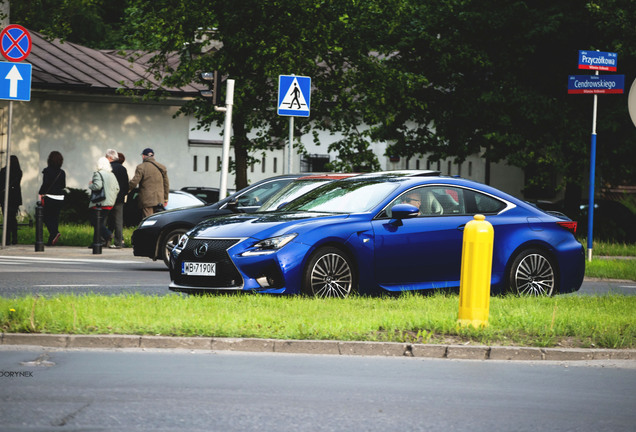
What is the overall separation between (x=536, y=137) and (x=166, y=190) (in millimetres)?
13251

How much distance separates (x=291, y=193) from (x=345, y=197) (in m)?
2.03

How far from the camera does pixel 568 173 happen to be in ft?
98.6

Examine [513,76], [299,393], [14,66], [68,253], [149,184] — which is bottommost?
[299,393]

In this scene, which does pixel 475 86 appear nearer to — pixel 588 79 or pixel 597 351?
pixel 588 79

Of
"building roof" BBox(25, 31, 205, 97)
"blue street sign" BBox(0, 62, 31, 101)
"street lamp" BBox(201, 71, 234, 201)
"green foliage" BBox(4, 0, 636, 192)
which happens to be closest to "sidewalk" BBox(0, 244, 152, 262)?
"street lamp" BBox(201, 71, 234, 201)

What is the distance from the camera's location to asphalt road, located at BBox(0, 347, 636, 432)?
19.8 feet

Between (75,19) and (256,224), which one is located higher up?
(75,19)

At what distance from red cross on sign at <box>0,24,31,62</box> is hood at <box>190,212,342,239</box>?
29.1ft

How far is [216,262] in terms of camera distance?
10867 millimetres

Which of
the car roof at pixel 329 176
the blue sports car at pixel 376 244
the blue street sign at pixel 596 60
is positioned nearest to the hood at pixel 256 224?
the blue sports car at pixel 376 244

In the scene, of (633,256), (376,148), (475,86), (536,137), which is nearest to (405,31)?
(475,86)

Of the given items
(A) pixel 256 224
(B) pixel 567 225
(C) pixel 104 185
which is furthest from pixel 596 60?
(A) pixel 256 224

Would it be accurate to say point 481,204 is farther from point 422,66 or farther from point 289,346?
point 422,66

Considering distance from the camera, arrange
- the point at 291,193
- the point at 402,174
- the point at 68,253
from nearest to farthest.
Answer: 1. the point at 402,174
2. the point at 291,193
3. the point at 68,253
